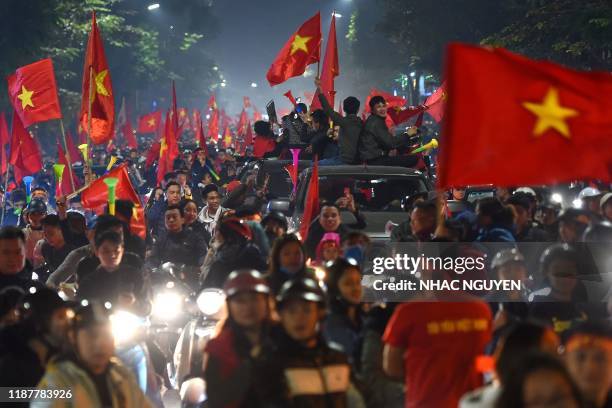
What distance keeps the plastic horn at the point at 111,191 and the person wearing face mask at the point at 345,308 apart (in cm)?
535

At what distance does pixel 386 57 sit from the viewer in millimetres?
89875

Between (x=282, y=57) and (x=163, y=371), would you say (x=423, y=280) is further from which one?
(x=282, y=57)

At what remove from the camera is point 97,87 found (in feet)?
49.3

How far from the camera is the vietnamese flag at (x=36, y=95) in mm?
15727

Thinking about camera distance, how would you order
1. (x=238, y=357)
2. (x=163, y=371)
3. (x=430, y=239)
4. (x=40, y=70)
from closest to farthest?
1. (x=238, y=357)
2. (x=430, y=239)
3. (x=163, y=371)
4. (x=40, y=70)

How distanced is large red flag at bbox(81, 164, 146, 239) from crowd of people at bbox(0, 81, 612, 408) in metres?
2.12

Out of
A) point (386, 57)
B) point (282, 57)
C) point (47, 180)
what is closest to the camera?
point (282, 57)

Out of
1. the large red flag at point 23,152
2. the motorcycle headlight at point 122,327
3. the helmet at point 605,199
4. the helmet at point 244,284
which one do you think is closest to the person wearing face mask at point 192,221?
the helmet at point 605,199

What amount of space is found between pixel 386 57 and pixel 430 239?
82.5 meters

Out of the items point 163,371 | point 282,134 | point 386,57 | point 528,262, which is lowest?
point 163,371

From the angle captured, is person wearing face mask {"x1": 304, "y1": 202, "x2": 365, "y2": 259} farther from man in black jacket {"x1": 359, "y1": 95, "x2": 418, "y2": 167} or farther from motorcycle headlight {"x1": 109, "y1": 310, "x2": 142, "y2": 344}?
man in black jacket {"x1": 359, "y1": 95, "x2": 418, "y2": 167}

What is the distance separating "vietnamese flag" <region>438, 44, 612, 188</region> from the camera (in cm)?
658

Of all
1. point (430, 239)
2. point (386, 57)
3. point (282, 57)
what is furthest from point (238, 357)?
point (386, 57)

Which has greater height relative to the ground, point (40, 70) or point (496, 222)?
point (40, 70)
